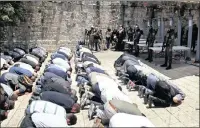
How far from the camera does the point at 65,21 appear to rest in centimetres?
1891

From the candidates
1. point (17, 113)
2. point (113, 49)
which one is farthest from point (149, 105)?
point (113, 49)

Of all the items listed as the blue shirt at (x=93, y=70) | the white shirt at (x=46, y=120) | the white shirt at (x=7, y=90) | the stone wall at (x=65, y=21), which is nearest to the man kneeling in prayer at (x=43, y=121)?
the white shirt at (x=46, y=120)

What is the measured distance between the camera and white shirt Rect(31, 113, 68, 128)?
5164 mm

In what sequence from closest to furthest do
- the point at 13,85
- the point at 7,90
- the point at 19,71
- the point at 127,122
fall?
the point at 127,122 → the point at 7,90 → the point at 13,85 → the point at 19,71

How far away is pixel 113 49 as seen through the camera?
19.0 m

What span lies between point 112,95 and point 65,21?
12832 mm

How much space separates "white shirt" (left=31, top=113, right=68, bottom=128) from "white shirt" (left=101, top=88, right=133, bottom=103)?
4.74ft

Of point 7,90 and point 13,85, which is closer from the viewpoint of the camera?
point 7,90

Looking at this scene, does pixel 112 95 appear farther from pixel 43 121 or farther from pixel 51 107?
pixel 43 121

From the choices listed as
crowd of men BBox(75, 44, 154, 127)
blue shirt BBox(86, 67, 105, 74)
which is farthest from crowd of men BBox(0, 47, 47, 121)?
blue shirt BBox(86, 67, 105, 74)

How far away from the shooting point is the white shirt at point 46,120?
5164 mm

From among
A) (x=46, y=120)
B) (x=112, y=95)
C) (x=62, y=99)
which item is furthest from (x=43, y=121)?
(x=112, y=95)

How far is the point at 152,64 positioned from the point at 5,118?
24.9 ft

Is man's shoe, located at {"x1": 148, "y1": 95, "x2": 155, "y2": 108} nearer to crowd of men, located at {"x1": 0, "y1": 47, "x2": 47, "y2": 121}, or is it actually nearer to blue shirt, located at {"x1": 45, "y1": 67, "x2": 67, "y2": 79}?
blue shirt, located at {"x1": 45, "y1": 67, "x2": 67, "y2": 79}
